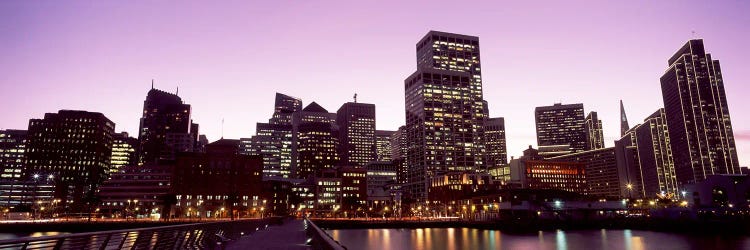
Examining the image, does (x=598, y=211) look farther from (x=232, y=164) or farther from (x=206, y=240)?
(x=206, y=240)

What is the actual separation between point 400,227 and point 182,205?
282 ft

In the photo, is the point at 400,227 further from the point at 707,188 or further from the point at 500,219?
the point at 707,188

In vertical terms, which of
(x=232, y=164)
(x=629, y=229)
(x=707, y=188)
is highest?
(x=232, y=164)

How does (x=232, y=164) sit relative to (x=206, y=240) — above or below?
above

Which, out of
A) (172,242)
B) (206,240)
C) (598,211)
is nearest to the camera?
(172,242)

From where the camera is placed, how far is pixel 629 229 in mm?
135125

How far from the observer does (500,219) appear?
502 feet

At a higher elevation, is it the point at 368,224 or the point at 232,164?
the point at 232,164

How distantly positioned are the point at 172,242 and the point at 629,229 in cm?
14413

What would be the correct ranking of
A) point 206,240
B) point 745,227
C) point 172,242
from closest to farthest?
point 172,242 < point 206,240 < point 745,227

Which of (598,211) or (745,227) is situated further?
(598,211)

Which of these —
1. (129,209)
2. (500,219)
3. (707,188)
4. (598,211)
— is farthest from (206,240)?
(129,209)

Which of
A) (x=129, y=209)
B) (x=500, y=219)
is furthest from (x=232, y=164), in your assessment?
(x=500, y=219)

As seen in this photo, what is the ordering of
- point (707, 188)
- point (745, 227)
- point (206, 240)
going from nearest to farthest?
point (206, 240) < point (745, 227) < point (707, 188)
